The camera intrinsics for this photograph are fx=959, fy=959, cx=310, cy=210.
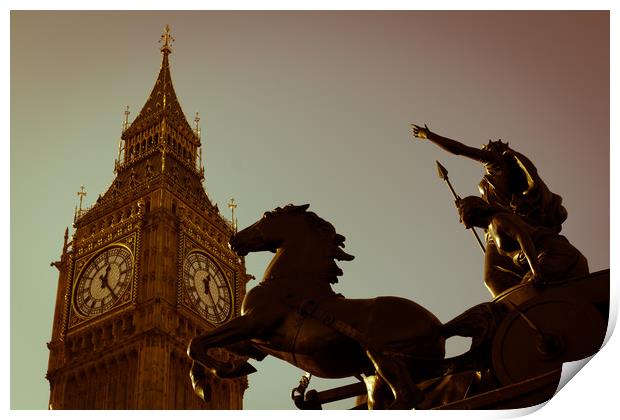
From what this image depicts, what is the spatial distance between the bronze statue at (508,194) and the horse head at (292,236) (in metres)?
1.10

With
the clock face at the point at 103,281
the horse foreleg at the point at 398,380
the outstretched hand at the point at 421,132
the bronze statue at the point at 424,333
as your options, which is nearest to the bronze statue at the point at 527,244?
the bronze statue at the point at 424,333

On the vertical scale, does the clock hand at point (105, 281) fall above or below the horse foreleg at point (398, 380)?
above

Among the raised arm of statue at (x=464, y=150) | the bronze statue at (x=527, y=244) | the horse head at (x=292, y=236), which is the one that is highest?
the raised arm of statue at (x=464, y=150)

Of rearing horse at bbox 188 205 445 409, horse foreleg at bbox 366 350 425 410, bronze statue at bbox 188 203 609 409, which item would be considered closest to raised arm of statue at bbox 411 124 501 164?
bronze statue at bbox 188 203 609 409

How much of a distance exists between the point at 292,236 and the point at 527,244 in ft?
5.57

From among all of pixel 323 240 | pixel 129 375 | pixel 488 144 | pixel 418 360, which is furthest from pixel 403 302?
pixel 129 375

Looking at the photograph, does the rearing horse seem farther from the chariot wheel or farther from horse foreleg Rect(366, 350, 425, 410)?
the chariot wheel

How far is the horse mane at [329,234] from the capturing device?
698 centimetres

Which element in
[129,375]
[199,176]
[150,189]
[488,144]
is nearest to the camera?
[488,144]

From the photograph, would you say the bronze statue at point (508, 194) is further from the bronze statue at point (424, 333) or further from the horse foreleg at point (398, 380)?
the horse foreleg at point (398, 380)

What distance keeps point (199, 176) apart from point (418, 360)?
1638 inches

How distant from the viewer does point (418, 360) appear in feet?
20.8

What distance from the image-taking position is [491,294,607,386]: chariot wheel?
618 centimetres
